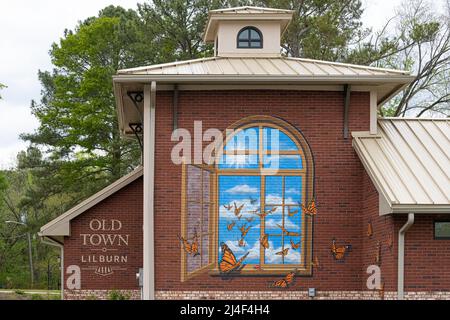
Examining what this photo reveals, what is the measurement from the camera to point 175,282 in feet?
68.4

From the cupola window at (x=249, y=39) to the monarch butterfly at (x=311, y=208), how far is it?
15.9 feet

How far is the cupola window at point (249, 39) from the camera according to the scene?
79.2ft

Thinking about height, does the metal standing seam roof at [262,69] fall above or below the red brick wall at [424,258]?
above

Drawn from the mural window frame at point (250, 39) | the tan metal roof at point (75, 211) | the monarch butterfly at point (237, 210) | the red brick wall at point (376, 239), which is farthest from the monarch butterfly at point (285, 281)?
the mural window frame at point (250, 39)

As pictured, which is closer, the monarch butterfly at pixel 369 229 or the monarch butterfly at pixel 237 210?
the monarch butterfly at pixel 369 229

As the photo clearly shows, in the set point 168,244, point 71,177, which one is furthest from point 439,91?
point 168,244

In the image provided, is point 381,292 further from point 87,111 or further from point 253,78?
point 87,111

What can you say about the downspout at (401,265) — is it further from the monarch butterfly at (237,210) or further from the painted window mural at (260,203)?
the monarch butterfly at (237,210)

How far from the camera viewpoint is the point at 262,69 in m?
21.8

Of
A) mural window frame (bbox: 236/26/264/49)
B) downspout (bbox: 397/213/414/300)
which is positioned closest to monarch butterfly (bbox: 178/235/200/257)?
downspout (bbox: 397/213/414/300)

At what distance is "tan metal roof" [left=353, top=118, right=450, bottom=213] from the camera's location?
18.8 m
